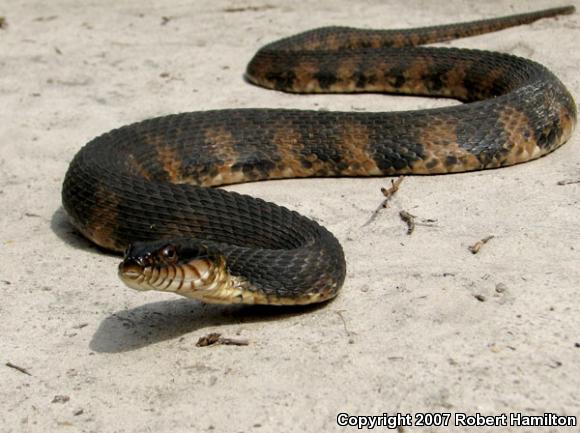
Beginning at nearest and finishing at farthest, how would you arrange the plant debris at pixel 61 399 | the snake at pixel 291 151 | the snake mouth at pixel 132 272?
the plant debris at pixel 61 399 → the snake mouth at pixel 132 272 → the snake at pixel 291 151

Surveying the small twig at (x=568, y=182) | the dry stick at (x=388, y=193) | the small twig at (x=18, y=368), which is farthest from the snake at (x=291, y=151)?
the small twig at (x=18, y=368)

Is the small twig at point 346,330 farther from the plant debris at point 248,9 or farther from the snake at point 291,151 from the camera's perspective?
the plant debris at point 248,9

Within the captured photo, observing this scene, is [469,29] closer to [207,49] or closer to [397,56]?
[397,56]

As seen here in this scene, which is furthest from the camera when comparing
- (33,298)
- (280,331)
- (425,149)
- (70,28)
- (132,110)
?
(70,28)

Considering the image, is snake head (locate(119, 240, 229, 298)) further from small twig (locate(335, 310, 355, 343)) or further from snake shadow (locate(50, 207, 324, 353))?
small twig (locate(335, 310, 355, 343))

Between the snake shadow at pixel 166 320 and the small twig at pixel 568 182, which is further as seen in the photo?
the small twig at pixel 568 182

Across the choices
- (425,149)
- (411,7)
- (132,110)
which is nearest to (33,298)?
(425,149)

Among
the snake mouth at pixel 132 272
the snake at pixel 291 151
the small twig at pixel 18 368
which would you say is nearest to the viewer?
the snake mouth at pixel 132 272

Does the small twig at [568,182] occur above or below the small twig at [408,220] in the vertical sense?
above
